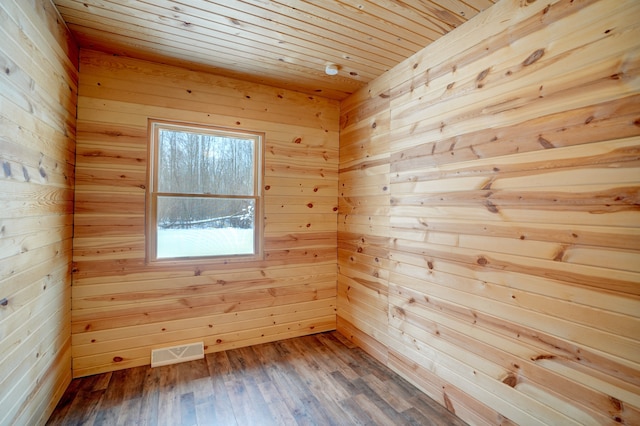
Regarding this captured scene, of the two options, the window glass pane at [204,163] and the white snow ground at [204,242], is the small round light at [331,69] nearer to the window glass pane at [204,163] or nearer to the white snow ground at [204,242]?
the window glass pane at [204,163]

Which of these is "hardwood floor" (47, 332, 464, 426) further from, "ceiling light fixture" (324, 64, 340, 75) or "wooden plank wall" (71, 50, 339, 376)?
"ceiling light fixture" (324, 64, 340, 75)

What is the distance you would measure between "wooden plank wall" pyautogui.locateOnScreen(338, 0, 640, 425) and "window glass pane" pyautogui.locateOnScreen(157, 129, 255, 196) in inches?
54.9

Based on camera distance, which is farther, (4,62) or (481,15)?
(481,15)

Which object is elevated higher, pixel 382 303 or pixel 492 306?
pixel 492 306

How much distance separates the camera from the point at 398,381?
2367mm

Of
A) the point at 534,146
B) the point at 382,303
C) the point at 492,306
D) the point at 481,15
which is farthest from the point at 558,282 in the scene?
the point at 481,15

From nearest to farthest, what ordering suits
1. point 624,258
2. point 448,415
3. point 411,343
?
point 624,258 → point 448,415 → point 411,343

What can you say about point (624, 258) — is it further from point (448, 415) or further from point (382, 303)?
point (382, 303)

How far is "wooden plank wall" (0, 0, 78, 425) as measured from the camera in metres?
1.45

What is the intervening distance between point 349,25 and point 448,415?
274cm

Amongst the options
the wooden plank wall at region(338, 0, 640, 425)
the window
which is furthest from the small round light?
the window

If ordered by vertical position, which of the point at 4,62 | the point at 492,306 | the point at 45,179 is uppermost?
the point at 4,62

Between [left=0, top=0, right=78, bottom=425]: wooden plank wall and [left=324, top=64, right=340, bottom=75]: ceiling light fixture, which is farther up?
[left=324, top=64, right=340, bottom=75]: ceiling light fixture

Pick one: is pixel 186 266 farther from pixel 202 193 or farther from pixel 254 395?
pixel 254 395
